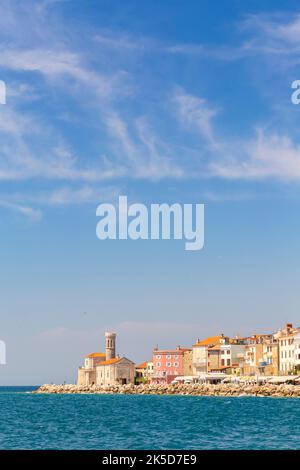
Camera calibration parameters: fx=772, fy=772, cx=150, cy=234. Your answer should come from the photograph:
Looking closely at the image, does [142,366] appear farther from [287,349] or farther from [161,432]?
[161,432]

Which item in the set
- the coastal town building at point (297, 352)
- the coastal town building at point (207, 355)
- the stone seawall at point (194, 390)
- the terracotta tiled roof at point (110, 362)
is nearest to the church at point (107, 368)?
the terracotta tiled roof at point (110, 362)

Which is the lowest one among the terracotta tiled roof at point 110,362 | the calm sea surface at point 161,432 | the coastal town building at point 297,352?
the calm sea surface at point 161,432

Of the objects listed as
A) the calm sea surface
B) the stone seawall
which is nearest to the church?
the stone seawall

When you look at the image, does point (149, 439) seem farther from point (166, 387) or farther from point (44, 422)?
point (166, 387)

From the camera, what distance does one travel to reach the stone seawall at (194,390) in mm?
95812

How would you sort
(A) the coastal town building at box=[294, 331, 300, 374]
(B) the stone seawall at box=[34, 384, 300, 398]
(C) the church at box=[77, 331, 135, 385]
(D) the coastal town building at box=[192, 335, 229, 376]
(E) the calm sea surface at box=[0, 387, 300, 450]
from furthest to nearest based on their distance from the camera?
(C) the church at box=[77, 331, 135, 385] → (D) the coastal town building at box=[192, 335, 229, 376] → (A) the coastal town building at box=[294, 331, 300, 374] → (B) the stone seawall at box=[34, 384, 300, 398] → (E) the calm sea surface at box=[0, 387, 300, 450]

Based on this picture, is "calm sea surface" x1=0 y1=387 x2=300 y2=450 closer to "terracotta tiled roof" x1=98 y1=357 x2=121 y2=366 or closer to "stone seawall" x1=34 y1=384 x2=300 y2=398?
"stone seawall" x1=34 y1=384 x2=300 y2=398

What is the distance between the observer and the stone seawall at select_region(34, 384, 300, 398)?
3772 inches

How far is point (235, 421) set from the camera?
49.6 m

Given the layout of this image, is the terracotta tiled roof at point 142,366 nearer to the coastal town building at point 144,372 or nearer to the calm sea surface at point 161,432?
the coastal town building at point 144,372

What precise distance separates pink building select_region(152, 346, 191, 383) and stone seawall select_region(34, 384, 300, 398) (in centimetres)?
721

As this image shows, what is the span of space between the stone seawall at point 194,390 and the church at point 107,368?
3317 millimetres
